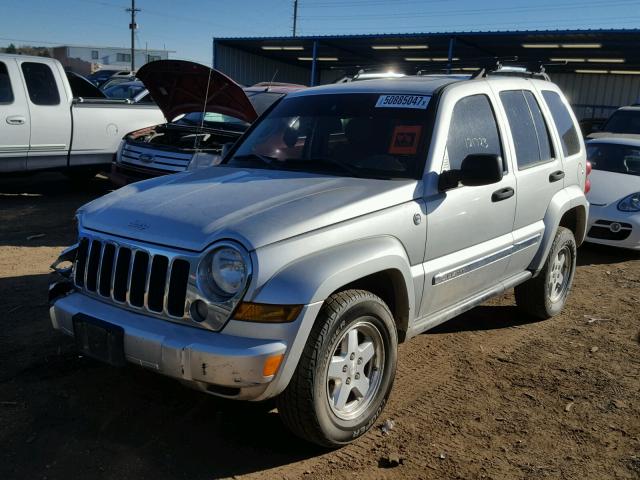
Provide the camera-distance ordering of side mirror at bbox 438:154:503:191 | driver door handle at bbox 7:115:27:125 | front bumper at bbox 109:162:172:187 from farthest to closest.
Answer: driver door handle at bbox 7:115:27:125, front bumper at bbox 109:162:172:187, side mirror at bbox 438:154:503:191

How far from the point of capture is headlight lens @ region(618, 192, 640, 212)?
7793 mm

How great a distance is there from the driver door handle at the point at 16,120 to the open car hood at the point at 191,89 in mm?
1918

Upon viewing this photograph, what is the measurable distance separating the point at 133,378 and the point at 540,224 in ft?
10.2

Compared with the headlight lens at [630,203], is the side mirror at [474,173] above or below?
above

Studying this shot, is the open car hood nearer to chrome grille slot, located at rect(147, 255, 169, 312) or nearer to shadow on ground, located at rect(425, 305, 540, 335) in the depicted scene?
shadow on ground, located at rect(425, 305, 540, 335)

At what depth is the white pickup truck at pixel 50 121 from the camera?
875 cm

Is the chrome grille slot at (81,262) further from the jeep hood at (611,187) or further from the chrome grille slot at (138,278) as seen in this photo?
the jeep hood at (611,187)

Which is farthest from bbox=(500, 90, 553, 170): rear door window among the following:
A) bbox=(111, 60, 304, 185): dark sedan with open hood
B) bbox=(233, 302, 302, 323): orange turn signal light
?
bbox=(111, 60, 304, 185): dark sedan with open hood

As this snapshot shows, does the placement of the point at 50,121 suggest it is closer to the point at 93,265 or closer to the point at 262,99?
the point at 262,99

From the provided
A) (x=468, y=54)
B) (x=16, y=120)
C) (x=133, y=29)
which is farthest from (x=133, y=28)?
(x=16, y=120)

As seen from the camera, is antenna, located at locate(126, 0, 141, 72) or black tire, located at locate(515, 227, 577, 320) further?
antenna, located at locate(126, 0, 141, 72)

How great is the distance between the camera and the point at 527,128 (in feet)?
15.6

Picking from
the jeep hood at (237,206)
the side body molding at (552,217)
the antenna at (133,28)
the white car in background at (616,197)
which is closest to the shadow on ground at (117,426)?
the jeep hood at (237,206)

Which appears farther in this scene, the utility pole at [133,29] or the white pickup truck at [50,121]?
the utility pole at [133,29]
